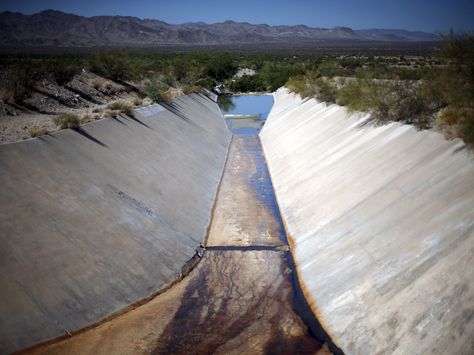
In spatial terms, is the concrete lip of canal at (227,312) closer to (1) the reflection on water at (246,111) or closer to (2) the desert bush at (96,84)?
(1) the reflection on water at (246,111)

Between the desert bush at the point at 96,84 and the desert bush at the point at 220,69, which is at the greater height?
the desert bush at the point at 220,69

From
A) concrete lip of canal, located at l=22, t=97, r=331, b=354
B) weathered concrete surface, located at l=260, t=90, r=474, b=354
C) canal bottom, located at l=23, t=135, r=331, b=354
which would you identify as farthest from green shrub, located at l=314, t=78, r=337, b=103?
canal bottom, located at l=23, t=135, r=331, b=354

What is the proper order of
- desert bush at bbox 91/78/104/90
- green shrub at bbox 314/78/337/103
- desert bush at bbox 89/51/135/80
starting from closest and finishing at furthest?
green shrub at bbox 314/78/337/103, desert bush at bbox 91/78/104/90, desert bush at bbox 89/51/135/80

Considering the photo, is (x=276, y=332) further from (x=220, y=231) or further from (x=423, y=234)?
(x=220, y=231)

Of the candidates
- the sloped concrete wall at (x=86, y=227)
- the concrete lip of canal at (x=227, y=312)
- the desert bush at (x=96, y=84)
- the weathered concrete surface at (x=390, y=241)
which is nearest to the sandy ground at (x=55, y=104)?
the desert bush at (x=96, y=84)

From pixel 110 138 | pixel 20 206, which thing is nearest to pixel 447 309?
pixel 20 206

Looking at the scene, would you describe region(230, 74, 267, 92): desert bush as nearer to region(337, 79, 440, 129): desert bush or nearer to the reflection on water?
the reflection on water
